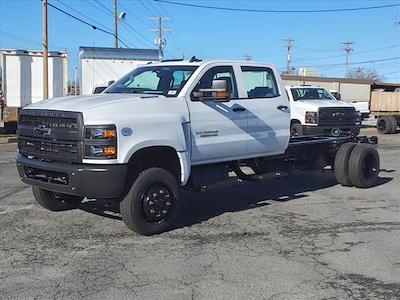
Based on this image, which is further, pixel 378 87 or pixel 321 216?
pixel 378 87

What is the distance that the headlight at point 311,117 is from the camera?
1791cm

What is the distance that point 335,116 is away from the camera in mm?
17984

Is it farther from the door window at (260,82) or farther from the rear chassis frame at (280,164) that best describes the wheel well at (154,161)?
the door window at (260,82)

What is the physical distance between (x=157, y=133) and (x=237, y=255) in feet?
5.70

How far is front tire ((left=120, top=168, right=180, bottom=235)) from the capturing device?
21.4 feet

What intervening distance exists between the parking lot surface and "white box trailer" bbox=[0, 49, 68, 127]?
43.3ft

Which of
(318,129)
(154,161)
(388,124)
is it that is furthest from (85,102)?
(388,124)

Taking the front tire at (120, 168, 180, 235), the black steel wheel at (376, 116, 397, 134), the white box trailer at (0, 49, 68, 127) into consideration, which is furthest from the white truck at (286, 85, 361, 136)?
the front tire at (120, 168, 180, 235)

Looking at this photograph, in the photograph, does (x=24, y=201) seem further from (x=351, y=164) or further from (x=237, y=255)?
(x=351, y=164)

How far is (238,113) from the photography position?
782 cm

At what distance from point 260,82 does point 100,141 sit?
3262mm

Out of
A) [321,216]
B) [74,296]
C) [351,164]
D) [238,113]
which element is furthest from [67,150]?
[351,164]

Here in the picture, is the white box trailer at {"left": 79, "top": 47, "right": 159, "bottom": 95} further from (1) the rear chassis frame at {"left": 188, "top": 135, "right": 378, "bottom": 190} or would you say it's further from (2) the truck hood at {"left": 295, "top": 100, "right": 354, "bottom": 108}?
(1) the rear chassis frame at {"left": 188, "top": 135, "right": 378, "bottom": 190}

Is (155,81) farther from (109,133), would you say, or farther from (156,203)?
(156,203)
